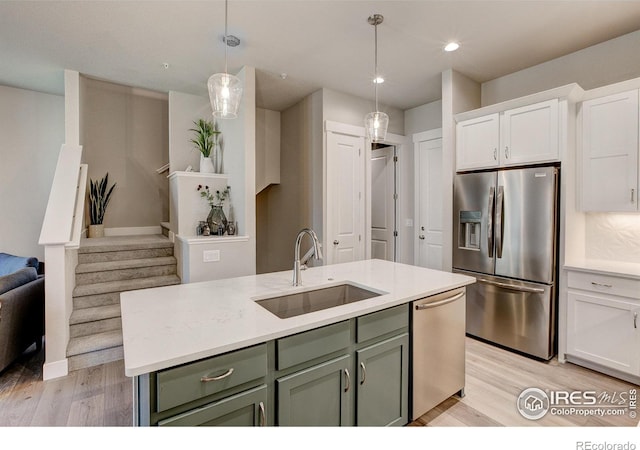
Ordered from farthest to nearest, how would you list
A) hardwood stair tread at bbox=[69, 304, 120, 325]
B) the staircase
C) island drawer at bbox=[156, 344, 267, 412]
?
hardwood stair tread at bbox=[69, 304, 120, 325] → the staircase → island drawer at bbox=[156, 344, 267, 412]

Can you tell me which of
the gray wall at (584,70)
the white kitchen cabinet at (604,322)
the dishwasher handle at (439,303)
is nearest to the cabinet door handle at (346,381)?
the dishwasher handle at (439,303)

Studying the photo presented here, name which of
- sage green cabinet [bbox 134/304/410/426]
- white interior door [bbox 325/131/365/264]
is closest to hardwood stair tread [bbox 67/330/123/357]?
sage green cabinet [bbox 134/304/410/426]

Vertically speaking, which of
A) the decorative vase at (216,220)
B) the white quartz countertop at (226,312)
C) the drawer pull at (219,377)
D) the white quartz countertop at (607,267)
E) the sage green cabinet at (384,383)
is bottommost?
the sage green cabinet at (384,383)

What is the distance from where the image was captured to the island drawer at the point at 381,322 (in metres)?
1.67

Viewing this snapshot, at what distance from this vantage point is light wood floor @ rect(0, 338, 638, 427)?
210cm

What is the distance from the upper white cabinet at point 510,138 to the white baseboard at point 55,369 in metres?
4.05

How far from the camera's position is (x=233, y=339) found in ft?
4.14

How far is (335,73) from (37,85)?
12.0ft

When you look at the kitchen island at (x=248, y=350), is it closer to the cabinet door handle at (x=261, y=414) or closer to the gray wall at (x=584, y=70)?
the cabinet door handle at (x=261, y=414)

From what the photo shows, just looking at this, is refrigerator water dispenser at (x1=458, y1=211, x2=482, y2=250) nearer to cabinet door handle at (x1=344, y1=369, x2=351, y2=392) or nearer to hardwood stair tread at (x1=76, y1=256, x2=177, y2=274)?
cabinet door handle at (x1=344, y1=369, x2=351, y2=392)

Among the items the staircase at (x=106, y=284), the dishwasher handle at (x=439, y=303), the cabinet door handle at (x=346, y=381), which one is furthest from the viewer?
the staircase at (x=106, y=284)

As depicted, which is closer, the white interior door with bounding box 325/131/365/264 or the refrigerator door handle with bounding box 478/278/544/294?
the refrigerator door handle with bounding box 478/278/544/294

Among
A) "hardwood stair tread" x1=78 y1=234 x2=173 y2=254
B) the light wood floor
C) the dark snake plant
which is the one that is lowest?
the light wood floor

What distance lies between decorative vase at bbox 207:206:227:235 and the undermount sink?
6.12 feet
